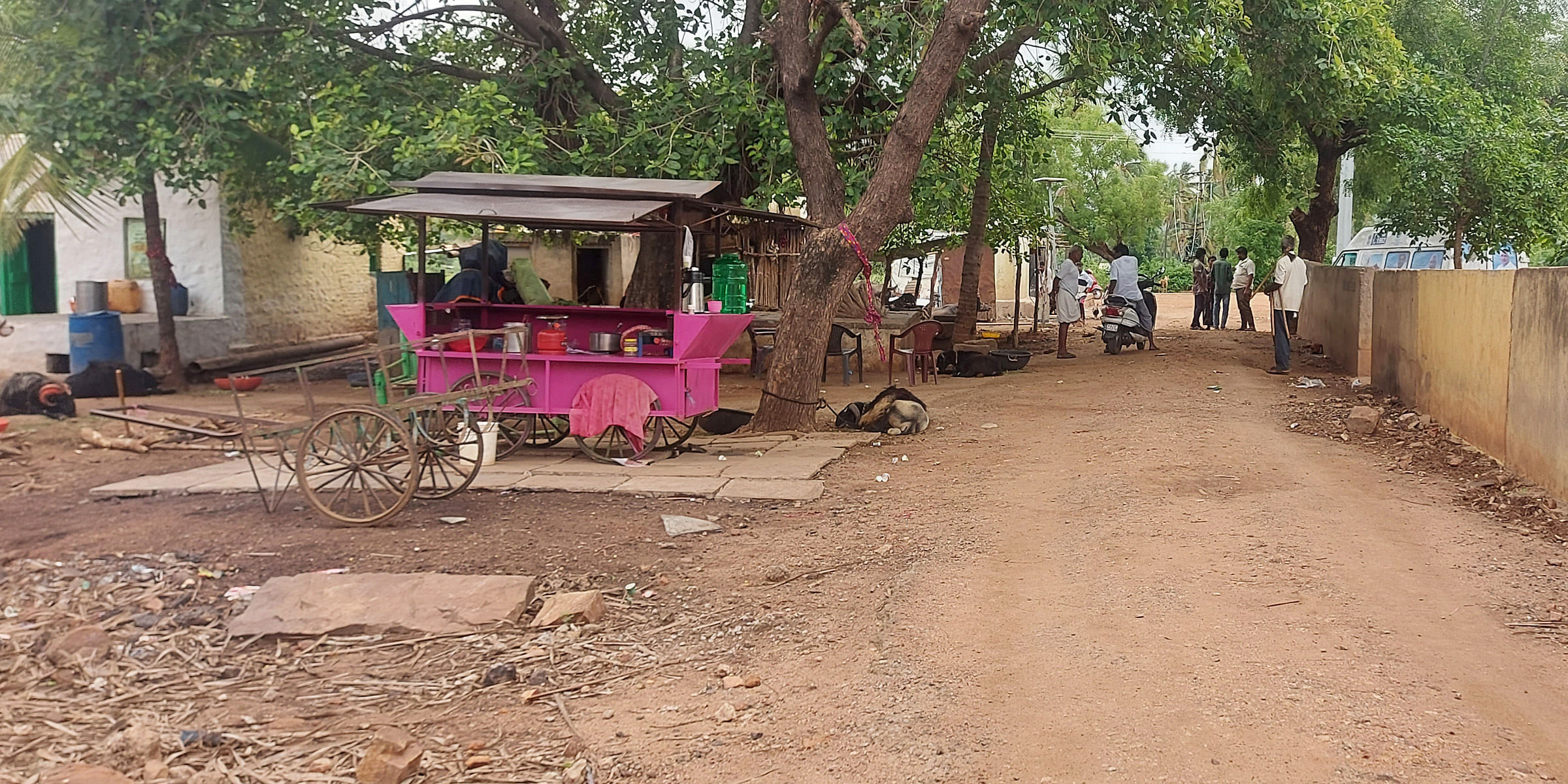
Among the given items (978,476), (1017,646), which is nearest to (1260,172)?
(978,476)

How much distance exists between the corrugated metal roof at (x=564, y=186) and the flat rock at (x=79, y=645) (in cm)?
471

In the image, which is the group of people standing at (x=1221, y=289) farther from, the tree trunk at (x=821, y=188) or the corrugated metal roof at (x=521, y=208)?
the corrugated metal roof at (x=521, y=208)

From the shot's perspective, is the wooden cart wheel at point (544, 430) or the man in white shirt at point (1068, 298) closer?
the wooden cart wheel at point (544, 430)

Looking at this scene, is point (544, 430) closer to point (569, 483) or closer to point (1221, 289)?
point (569, 483)

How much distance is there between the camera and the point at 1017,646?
193 inches

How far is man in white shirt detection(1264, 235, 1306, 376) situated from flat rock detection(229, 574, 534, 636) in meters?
11.5

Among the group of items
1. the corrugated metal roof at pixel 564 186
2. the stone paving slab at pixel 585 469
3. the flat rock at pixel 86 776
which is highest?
the corrugated metal roof at pixel 564 186

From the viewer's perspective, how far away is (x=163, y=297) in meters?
14.1

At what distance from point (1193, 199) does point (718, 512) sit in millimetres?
51828

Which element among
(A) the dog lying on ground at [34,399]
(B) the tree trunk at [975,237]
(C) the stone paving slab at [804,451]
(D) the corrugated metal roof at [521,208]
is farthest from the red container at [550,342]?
(B) the tree trunk at [975,237]

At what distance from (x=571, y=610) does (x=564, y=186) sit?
15.2 ft

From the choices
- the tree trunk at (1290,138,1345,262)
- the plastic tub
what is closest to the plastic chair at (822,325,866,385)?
the plastic tub

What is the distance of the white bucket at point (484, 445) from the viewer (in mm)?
7973

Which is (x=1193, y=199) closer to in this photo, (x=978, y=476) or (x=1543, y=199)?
(x=1543, y=199)
